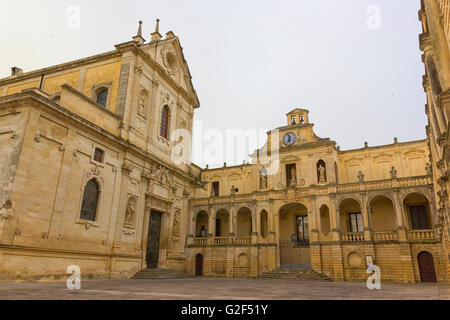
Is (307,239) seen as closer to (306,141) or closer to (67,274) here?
(306,141)

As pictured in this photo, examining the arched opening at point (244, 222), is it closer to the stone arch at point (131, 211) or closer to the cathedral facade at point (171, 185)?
the cathedral facade at point (171, 185)

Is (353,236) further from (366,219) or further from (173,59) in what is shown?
(173,59)

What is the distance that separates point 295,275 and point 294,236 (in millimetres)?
5993

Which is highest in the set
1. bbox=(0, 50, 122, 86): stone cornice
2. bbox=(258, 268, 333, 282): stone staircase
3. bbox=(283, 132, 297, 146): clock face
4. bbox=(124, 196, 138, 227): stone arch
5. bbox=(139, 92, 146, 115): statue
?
bbox=(0, 50, 122, 86): stone cornice

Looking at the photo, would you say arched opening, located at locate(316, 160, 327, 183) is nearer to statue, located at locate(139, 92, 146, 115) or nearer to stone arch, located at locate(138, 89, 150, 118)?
stone arch, located at locate(138, 89, 150, 118)

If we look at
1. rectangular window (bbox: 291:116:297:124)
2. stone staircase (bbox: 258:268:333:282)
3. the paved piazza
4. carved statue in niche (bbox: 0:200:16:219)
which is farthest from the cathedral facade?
the paved piazza

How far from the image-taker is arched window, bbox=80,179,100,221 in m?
17.0

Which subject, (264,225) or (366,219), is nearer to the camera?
(366,219)

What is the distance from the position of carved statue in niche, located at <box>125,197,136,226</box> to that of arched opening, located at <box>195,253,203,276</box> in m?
11.3

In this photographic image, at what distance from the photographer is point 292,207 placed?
31.1 metres

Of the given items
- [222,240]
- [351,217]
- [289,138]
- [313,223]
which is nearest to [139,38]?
[289,138]

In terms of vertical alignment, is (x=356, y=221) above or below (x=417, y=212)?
below

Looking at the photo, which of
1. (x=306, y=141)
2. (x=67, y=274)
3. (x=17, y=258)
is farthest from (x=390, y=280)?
(x=17, y=258)

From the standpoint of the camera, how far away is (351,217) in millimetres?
29578
